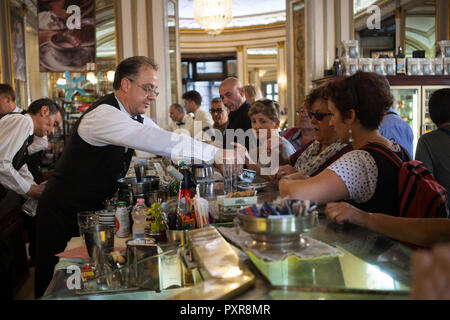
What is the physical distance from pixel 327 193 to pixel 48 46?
711 cm

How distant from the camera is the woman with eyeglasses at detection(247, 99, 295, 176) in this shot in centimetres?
363

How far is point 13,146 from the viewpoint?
137 inches

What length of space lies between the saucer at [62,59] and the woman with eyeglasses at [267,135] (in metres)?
4.83

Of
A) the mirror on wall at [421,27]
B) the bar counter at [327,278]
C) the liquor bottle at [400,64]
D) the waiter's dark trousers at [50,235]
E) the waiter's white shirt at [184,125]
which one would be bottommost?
the waiter's dark trousers at [50,235]

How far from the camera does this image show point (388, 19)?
829 centimetres

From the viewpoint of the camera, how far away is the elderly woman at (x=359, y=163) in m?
1.81

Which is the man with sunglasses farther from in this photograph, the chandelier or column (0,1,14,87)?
column (0,1,14,87)

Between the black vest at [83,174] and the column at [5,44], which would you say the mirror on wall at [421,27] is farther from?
the column at [5,44]

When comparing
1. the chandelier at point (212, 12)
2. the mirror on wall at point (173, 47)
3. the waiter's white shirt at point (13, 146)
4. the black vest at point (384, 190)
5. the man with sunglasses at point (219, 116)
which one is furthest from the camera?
the chandelier at point (212, 12)

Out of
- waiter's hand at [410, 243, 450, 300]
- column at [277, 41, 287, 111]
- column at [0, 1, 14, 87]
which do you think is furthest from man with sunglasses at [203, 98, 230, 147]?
column at [277, 41, 287, 111]

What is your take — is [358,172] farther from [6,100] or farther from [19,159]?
[6,100]

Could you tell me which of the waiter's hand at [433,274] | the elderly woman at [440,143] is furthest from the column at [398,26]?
the waiter's hand at [433,274]
